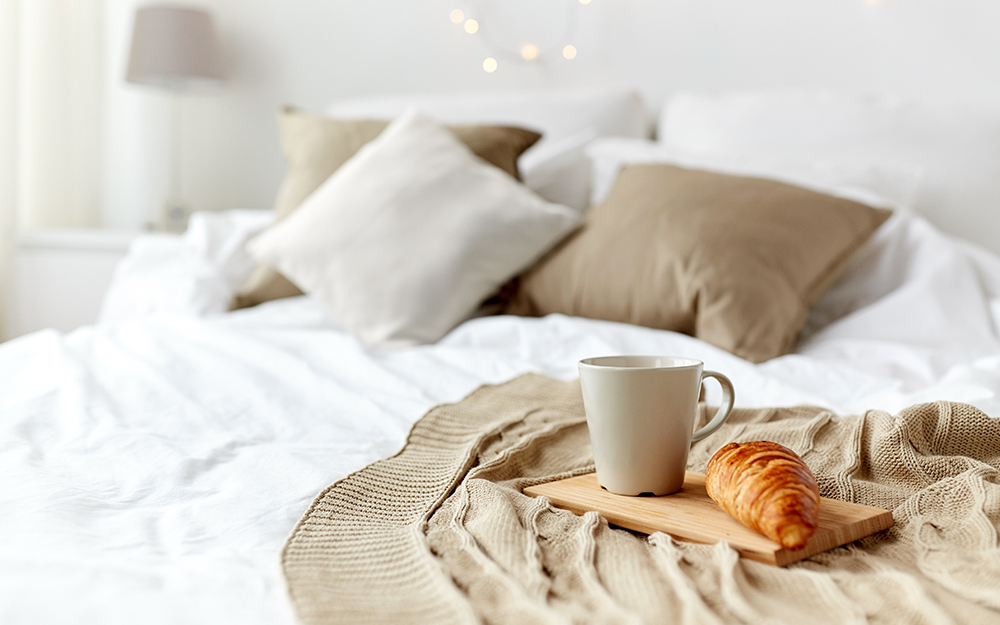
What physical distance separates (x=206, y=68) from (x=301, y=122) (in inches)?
29.2

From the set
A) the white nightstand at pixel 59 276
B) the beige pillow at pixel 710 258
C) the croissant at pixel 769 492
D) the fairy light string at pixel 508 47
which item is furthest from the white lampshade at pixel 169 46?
the croissant at pixel 769 492

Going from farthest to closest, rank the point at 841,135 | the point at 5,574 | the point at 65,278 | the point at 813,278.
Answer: the point at 65,278 → the point at 841,135 → the point at 813,278 → the point at 5,574

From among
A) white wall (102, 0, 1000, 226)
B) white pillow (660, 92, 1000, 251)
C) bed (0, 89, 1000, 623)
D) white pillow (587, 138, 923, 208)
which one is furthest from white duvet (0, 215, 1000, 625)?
white wall (102, 0, 1000, 226)

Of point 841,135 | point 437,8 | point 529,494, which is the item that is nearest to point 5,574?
point 529,494

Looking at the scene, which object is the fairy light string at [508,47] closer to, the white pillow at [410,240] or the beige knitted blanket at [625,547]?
the white pillow at [410,240]

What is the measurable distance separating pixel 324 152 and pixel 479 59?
2.52 ft

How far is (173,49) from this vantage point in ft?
7.59

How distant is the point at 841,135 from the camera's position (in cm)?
167

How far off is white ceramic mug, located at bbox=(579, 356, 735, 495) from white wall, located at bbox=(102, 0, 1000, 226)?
1628mm

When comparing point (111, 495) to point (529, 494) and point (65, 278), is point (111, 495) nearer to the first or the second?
point (529, 494)

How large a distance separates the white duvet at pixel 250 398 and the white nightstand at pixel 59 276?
549 millimetres

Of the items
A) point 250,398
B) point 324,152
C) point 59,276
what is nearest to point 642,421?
point 250,398

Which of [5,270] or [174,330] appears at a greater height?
[174,330]

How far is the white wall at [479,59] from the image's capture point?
1.90 metres
